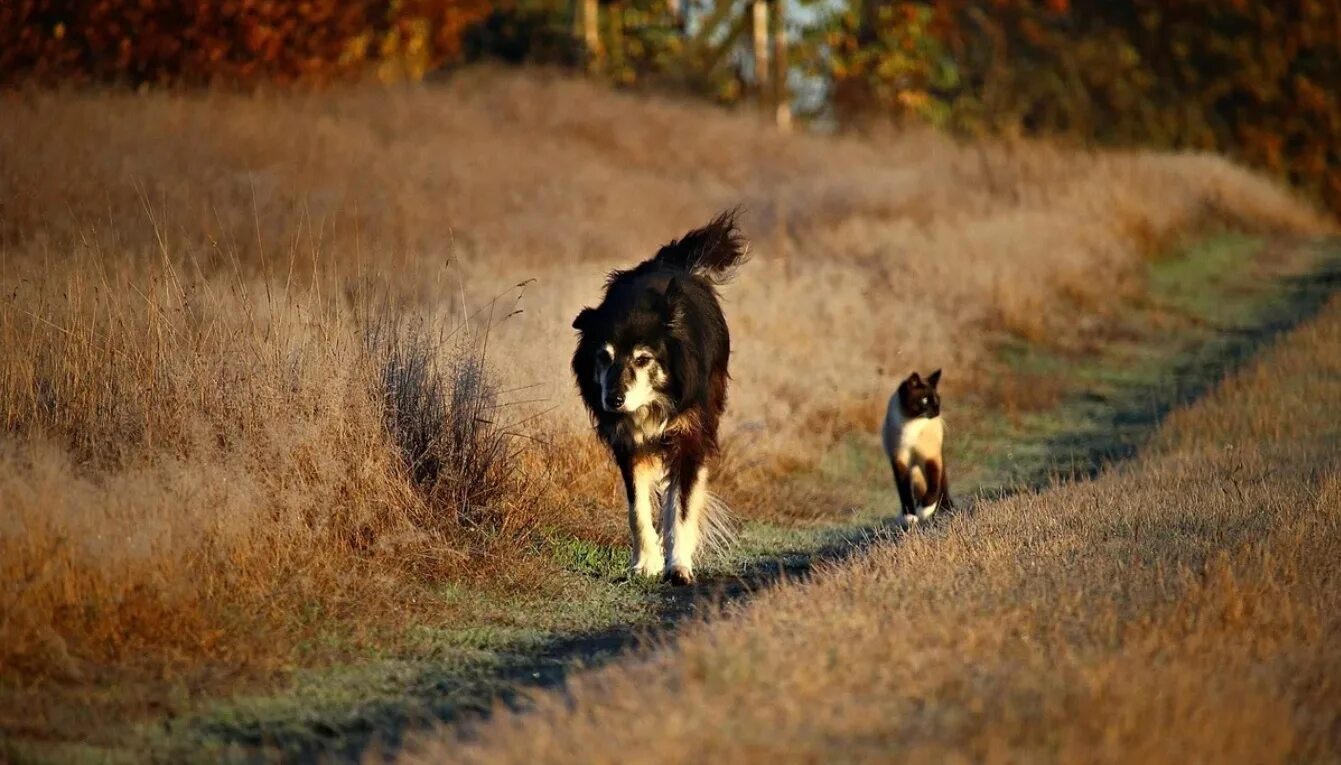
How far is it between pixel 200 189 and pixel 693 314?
857cm

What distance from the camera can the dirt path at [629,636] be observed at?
595cm

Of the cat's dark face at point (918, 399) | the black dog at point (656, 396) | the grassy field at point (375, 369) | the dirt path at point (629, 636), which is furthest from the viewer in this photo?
the cat's dark face at point (918, 399)

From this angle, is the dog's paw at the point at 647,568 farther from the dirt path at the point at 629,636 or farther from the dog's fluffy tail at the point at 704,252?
the dog's fluffy tail at the point at 704,252

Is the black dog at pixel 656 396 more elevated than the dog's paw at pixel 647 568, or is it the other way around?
the black dog at pixel 656 396

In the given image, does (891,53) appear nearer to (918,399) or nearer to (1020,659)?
(918,399)

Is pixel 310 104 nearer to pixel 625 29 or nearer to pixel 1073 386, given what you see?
pixel 1073 386

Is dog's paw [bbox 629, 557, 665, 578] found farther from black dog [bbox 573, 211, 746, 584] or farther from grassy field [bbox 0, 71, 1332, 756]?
grassy field [bbox 0, 71, 1332, 756]

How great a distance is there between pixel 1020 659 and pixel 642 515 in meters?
3.26

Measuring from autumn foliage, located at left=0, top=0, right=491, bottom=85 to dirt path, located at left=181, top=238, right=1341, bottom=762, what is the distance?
11875 millimetres

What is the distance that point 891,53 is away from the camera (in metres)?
38.2

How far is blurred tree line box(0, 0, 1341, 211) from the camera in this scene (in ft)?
69.6

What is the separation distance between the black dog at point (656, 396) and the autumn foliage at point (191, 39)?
11880 millimetres

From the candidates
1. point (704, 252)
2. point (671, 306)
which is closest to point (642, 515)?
point (671, 306)

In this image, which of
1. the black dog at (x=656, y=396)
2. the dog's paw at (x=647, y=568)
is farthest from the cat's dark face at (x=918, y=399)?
the dog's paw at (x=647, y=568)
